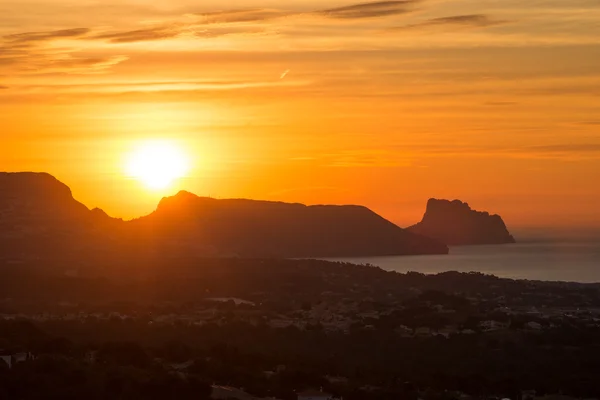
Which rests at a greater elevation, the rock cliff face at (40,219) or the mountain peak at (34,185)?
the mountain peak at (34,185)

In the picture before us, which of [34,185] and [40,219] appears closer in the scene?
[40,219]

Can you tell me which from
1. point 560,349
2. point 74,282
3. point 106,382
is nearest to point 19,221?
point 74,282

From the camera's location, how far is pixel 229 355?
38.7m

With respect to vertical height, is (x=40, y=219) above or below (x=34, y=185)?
below

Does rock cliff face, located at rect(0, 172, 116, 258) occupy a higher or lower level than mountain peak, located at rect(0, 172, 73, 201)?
lower

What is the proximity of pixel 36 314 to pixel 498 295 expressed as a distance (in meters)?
41.1

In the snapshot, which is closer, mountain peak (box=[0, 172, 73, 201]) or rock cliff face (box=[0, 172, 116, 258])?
rock cliff face (box=[0, 172, 116, 258])

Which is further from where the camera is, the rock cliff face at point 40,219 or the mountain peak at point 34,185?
the mountain peak at point 34,185

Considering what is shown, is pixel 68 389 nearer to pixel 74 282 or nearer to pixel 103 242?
pixel 74 282

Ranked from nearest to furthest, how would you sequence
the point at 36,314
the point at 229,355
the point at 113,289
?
the point at 229,355, the point at 36,314, the point at 113,289

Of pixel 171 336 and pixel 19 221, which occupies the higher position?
pixel 19 221

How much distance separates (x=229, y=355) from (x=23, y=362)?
928cm

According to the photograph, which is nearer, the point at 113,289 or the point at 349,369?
the point at 349,369

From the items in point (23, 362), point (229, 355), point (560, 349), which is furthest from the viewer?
point (560, 349)
